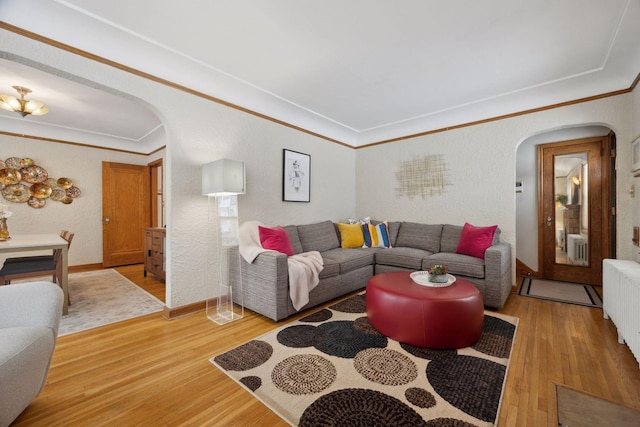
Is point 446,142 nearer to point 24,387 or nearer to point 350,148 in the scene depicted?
point 350,148

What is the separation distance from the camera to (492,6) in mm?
1987

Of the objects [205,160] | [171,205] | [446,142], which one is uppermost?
[446,142]

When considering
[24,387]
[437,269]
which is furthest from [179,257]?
[437,269]

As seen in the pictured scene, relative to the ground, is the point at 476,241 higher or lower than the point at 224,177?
lower

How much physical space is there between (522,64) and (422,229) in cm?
234

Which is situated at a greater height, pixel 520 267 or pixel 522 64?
pixel 522 64

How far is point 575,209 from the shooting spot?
3.98 metres

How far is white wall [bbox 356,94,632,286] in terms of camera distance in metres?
2.99

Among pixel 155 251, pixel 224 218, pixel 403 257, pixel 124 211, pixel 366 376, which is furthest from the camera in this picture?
pixel 124 211

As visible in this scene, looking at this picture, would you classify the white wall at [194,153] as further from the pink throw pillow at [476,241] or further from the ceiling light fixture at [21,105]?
the pink throw pillow at [476,241]

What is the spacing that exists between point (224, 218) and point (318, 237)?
1.49m

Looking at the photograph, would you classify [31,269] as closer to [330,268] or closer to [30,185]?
[30,185]

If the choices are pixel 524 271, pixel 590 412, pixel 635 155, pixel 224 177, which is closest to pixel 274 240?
pixel 224 177

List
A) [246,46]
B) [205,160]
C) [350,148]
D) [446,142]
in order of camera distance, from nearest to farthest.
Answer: [246,46]
[205,160]
[446,142]
[350,148]
